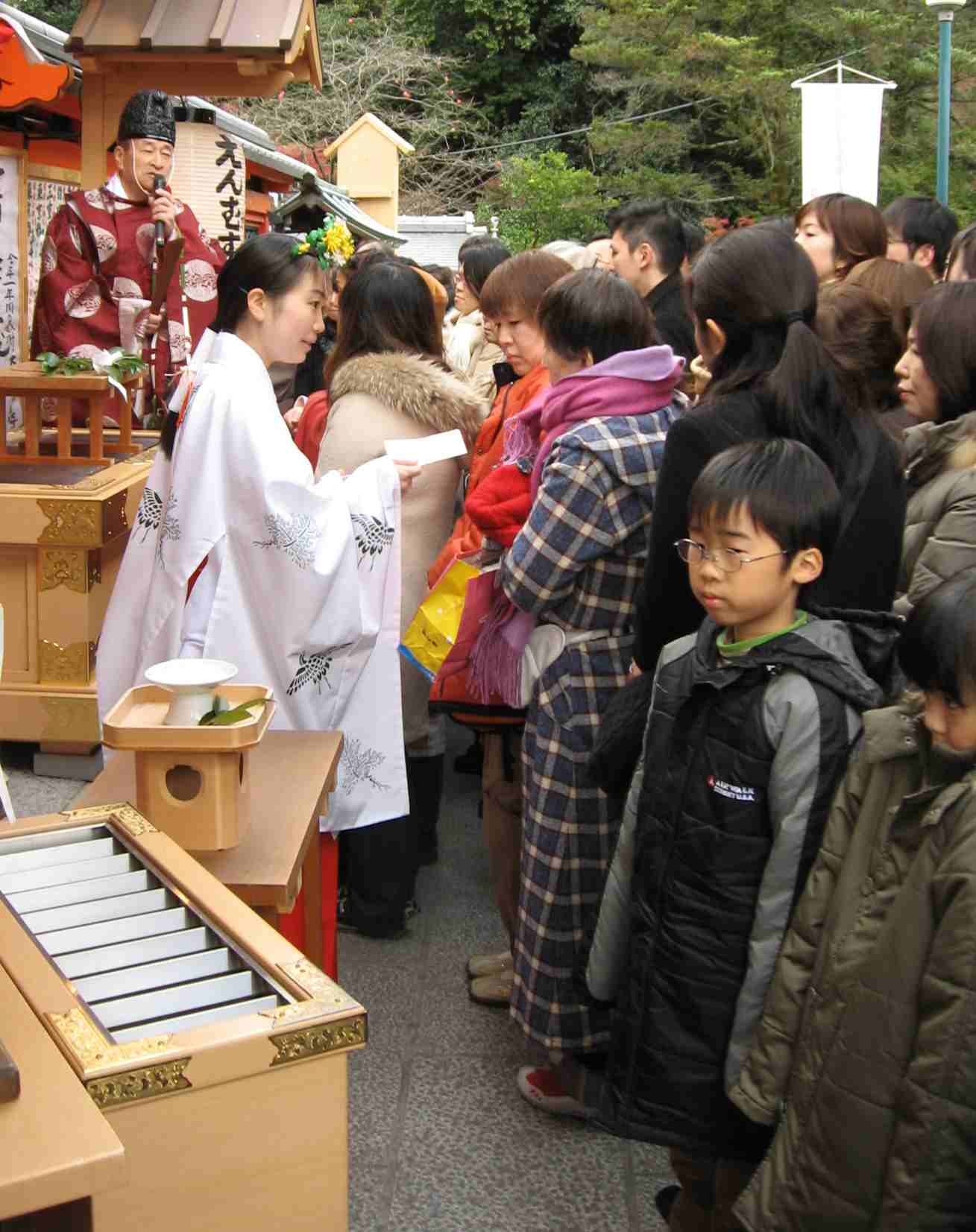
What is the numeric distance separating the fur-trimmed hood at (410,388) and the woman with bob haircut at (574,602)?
2.42 feet

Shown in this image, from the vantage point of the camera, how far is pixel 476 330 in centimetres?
711

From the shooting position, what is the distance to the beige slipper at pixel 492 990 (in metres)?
3.75

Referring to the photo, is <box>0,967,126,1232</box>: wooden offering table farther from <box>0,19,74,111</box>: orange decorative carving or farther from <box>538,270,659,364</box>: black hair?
<box>0,19,74,111</box>: orange decorative carving

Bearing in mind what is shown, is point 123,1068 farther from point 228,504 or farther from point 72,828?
point 228,504

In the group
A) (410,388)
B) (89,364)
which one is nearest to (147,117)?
(89,364)

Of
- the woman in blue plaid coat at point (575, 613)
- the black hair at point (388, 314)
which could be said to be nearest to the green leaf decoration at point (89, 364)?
the black hair at point (388, 314)

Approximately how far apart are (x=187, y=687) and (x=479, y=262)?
4345 mm

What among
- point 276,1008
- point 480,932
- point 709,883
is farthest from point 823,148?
point 276,1008

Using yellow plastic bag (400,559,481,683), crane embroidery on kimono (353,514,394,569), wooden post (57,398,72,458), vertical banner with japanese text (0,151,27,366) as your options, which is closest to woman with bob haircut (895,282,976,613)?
yellow plastic bag (400,559,481,683)

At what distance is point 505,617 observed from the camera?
329cm

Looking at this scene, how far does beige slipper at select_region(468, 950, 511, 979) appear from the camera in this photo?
3.86 m

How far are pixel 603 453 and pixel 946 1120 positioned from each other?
5.12 feet

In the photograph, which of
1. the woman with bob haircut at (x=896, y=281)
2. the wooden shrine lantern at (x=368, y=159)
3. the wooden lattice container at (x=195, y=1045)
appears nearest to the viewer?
the wooden lattice container at (x=195, y=1045)

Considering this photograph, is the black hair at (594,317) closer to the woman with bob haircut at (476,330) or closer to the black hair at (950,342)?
the black hair at (950,342)
